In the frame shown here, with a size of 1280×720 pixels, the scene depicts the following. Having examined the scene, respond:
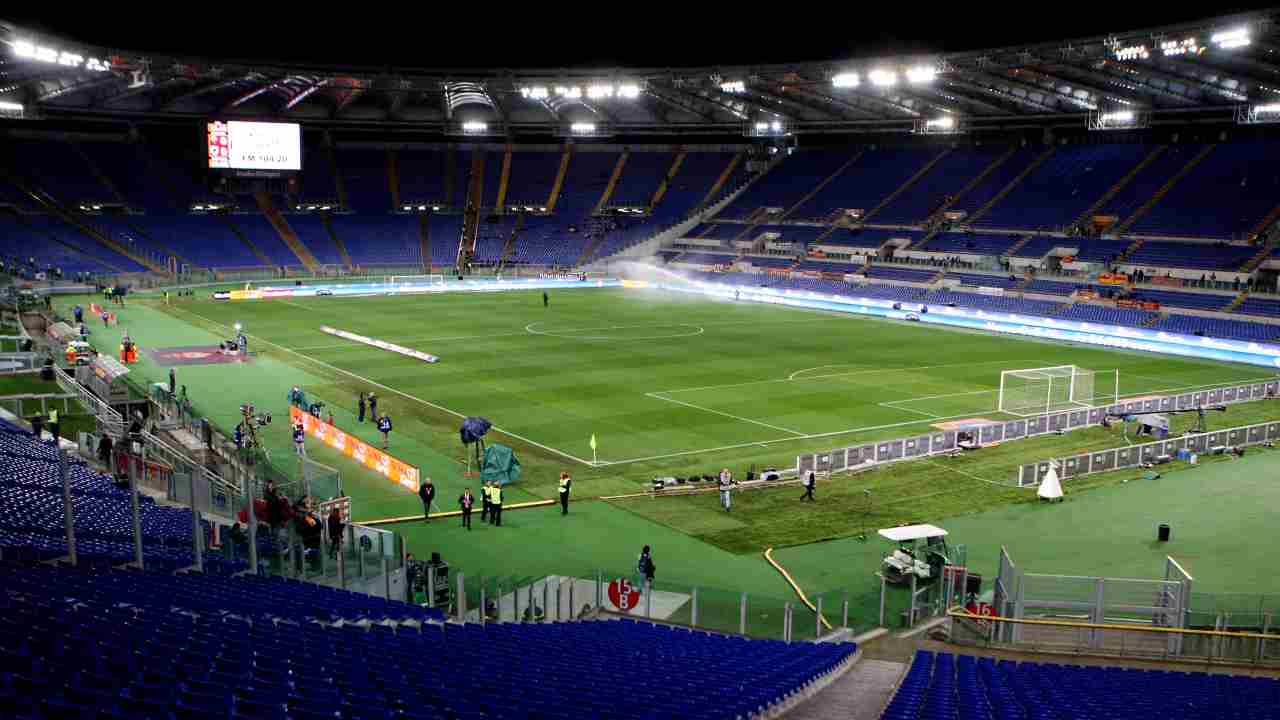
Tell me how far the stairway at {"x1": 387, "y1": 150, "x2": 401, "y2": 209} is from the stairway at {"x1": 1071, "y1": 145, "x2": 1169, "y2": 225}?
63.6 metres

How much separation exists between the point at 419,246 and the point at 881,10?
51.8 m

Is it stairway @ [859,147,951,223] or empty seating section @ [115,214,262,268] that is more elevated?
stairway @ [859,147,951,223]

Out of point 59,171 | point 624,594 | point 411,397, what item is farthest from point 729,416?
point 59,171

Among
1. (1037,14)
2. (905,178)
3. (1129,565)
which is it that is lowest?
(1129,565)

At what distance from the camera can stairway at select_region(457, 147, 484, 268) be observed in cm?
10418

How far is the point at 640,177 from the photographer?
115 metres

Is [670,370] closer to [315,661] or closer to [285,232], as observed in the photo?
[315,661]

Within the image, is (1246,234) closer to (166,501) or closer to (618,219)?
(618,219)

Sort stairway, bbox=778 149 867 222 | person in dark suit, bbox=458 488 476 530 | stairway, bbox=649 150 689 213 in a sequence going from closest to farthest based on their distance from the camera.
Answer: person in dark suit, bbox=458 488 476 530 < stairway, bbox=778 149 867 222 < stairway, bbox=649 150 689 213

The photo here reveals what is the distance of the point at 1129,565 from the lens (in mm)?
23281

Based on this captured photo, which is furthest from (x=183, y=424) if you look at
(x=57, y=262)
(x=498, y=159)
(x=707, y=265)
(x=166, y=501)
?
(x=498, y=159)

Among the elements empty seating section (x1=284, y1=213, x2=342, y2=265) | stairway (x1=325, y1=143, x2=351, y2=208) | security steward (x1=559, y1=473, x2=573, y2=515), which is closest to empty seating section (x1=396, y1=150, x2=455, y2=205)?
stairway (x1=325, y1=143, x2=351, y2=208)

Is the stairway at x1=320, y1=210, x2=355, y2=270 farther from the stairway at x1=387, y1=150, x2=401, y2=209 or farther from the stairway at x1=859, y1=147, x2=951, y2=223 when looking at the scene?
the stairway at x1=859, y1=147, x2=951, y2=223

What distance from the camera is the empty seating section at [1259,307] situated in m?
60.1
